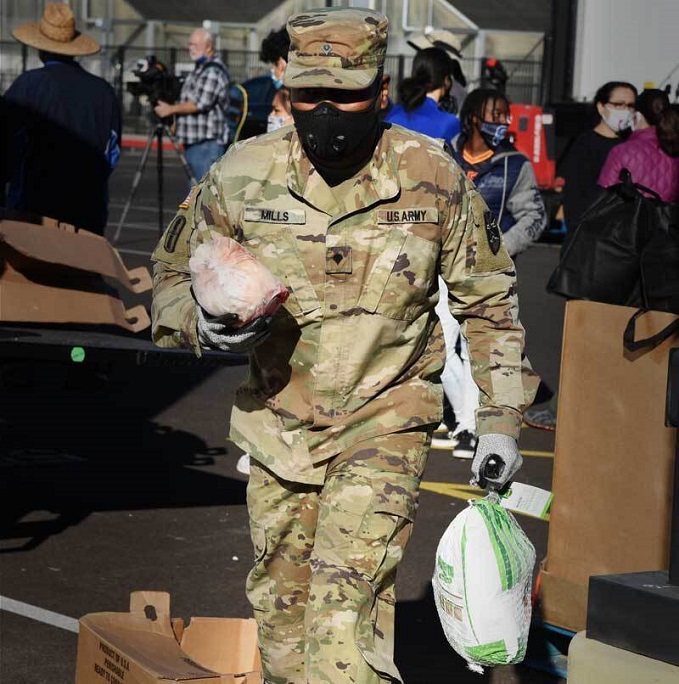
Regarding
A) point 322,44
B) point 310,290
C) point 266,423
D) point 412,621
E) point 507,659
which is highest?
point 322,44

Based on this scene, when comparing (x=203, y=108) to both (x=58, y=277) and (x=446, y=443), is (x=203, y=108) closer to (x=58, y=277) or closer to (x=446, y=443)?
(x=446, y=443)

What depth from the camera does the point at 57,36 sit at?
8438mm

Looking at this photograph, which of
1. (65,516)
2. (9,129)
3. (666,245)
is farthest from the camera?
(9,129)

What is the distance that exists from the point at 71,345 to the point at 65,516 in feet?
4.21

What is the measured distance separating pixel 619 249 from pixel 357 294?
8.81ft

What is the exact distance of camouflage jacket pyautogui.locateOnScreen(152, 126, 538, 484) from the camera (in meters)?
3.67

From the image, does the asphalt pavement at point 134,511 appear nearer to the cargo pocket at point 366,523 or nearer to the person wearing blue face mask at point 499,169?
the person wearing blue face mask at point 499,169

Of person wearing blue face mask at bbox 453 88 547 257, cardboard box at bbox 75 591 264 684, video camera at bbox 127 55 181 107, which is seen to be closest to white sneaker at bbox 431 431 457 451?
person wearing blue face mask at bbox 453 88 547 257

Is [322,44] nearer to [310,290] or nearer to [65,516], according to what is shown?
[310,290]

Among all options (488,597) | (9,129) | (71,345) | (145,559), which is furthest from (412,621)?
(9,129)

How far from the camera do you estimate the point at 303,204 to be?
3.70 metres

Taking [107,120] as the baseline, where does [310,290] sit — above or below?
below

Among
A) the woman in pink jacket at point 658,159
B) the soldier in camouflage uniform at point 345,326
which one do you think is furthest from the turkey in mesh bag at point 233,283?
the woman in pink jacket at point 658,159

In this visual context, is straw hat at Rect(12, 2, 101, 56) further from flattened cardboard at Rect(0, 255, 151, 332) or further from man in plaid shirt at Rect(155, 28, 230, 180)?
man in plaid shirt at Rect(155, 28, 230, 180)
